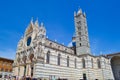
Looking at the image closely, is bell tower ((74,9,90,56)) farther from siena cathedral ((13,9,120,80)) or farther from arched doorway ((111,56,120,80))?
arched doorway ((111,56,120,80))

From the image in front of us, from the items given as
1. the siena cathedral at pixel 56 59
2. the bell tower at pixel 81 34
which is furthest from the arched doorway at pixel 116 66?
the bell tower at pixel 81 34

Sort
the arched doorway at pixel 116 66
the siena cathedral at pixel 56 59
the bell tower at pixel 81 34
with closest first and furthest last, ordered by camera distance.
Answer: the siena cathedral at pixel 56 59 → the bell tower at pixel 81 34 → the arched doorway at pixel 116 66

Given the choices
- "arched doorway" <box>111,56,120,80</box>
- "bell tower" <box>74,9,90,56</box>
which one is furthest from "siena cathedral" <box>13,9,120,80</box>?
"arched doorway" <box>111,56,120,80</box>

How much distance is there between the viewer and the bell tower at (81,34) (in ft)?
130

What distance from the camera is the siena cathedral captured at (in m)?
28.9

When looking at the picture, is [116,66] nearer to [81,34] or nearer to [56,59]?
[81,34]

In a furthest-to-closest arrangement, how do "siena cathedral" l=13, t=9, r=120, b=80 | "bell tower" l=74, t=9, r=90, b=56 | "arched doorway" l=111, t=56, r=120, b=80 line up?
1. "arched doorway" l=111, t=56, r=120, b=80
2. "bell tower" l=74, t=9, r=90, b=56
3. "siena cathedral" l=13, t=9, r=120, b=80

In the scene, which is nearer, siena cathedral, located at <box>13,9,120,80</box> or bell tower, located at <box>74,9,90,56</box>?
siena cathedral, located at <box>13,9,120,80</box>

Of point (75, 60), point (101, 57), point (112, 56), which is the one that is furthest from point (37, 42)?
point (112, 56)

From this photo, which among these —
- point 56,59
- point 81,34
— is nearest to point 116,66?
point 81,34

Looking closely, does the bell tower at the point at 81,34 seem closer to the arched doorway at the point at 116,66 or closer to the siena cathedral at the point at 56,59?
the siena cathedral at the point at 56,59

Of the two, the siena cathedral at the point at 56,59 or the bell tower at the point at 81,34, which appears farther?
the bell tower at the point at 81,34

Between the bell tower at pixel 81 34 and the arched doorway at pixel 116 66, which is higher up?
the bell tower at pixel 81 34

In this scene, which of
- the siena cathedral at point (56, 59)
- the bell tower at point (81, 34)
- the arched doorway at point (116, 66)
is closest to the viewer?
the siena cathedral at point (56, 59)
